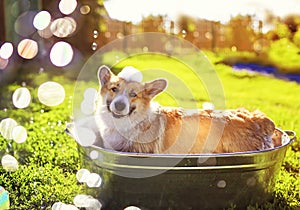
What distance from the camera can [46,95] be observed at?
3.20 metres

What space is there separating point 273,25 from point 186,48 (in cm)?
57

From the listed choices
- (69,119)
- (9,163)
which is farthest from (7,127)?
(9,163)

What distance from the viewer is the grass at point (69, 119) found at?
1723 mm

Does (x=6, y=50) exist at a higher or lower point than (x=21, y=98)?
higher

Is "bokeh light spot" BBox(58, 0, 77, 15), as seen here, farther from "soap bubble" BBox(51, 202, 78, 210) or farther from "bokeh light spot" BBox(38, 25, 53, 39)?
"soap bubble" BBox(51, 202, 78, 210)

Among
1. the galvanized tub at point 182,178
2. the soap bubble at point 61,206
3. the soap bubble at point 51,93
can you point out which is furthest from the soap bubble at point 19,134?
the galvanized tub at point 182,178

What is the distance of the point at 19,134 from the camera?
236 cm

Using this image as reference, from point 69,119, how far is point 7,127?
32cm

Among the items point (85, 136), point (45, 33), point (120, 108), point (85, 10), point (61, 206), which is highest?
point (85, 10)

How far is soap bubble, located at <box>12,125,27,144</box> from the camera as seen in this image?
7.42 ft

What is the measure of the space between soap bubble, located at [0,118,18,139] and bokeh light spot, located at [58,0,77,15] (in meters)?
1.05

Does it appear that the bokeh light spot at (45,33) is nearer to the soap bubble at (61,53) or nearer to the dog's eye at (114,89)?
the soap bubble at (61,53)

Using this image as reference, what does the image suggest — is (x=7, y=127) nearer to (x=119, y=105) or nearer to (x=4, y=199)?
(x=4, y=199)

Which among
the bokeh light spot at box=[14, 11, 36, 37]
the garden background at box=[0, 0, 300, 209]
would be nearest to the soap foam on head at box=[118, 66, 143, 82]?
the garden background at box=[0, 0, 300, 209]
